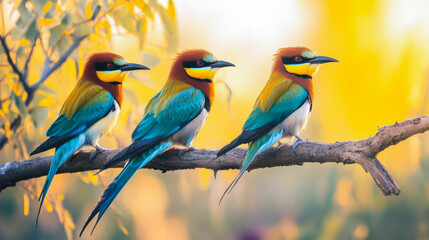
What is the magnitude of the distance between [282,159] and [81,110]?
61 centimetres

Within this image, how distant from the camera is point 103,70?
5.77 ft

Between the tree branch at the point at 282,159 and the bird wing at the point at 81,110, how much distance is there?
11cm

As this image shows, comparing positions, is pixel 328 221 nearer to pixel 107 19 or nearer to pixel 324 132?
pixel 324 132

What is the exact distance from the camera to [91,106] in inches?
69.0

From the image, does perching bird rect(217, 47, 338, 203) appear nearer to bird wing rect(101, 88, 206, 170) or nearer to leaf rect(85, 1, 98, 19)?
bird wing rect(101, 88, 206, 170)

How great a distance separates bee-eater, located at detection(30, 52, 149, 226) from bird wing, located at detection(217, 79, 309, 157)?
14.1 inches

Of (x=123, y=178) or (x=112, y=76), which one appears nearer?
(x=123, y=178)

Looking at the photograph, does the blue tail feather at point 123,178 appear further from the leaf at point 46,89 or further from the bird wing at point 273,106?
the leaf at point 46,89

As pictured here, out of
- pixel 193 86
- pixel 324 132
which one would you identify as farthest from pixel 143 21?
pixel 324 132

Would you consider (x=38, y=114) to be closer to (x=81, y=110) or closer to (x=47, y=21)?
Result: (x=81, y=110)

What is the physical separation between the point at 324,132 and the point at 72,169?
1.44m

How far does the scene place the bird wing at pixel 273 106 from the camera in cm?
155

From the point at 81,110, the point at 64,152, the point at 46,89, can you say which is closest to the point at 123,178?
the point at 64,152

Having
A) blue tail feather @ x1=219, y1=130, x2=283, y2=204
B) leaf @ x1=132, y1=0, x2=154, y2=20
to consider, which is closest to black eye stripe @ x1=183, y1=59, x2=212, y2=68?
leaf @ x1=132, y1=0, x2=154, y2=20
